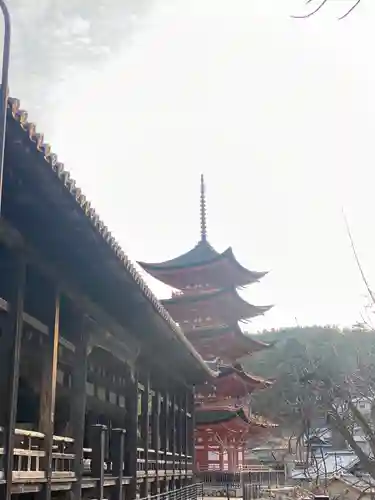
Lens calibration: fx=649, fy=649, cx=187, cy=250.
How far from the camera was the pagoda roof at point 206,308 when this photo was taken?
105 feet

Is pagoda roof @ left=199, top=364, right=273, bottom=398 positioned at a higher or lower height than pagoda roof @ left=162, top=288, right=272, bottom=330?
lower

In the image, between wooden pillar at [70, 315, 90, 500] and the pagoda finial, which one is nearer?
wooden pillar at [70, 315, 90, 500]

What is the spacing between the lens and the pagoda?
29.2 m

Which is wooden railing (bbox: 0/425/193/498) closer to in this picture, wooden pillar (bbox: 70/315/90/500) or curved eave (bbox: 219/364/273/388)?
wooden pillar (bbox: 70/315/90/500)

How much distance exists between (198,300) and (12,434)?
26221mm

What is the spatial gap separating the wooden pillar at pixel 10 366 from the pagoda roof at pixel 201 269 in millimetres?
26946

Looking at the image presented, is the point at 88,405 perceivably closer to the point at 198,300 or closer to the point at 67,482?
the point at 67,482

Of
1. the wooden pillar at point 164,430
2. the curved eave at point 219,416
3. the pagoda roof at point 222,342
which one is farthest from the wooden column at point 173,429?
the pagoda roof at point 222,342

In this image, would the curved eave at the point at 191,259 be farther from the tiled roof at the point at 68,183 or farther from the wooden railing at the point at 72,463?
the tiled roof at the point at 68,183

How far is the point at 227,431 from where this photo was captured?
29.9m

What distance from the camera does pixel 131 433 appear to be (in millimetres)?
11031

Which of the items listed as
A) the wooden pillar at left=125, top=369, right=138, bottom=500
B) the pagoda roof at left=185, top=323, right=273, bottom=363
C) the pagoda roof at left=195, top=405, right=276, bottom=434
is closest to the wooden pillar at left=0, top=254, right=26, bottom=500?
the wooden pillar at left=125, top=369, right=138, bottom=500

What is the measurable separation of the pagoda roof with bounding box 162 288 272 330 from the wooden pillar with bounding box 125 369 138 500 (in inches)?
802

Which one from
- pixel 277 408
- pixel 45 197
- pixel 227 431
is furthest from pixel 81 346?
pixel 277 408
